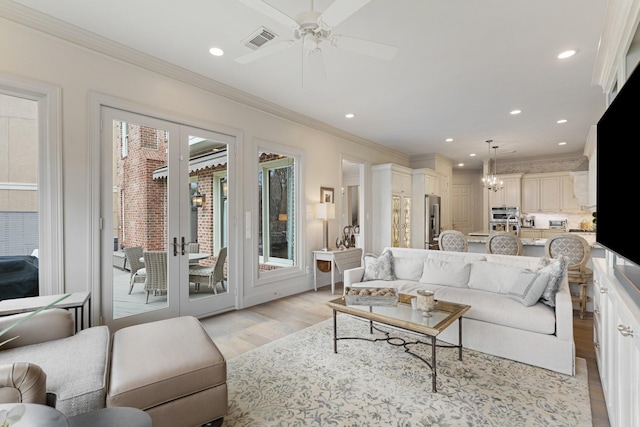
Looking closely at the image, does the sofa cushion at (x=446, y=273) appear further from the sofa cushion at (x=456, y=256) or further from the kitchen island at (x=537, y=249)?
the kitchen island at (x=537, y=249)

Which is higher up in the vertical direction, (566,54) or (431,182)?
(566,54)

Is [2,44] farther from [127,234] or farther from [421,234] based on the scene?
[421,234]

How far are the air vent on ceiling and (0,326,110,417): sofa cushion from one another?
2413mm

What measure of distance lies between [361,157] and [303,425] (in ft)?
17.2

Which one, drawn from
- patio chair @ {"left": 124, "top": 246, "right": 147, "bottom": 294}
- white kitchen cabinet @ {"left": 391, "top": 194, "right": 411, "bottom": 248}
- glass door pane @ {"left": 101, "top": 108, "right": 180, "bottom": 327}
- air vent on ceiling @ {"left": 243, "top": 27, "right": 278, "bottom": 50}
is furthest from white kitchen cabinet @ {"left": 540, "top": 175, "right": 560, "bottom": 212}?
patio chair @ {"left": 124, "top": 246, "right": 147, "bottom": 294}

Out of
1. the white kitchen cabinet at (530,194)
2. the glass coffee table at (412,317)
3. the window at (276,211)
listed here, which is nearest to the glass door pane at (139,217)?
the window at (276,211)

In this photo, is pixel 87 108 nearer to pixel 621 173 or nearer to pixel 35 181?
pixel 35 181

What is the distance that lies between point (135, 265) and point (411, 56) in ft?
11.9

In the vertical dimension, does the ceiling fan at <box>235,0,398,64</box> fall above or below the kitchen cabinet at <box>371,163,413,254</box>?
above

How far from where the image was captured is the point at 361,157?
647cm

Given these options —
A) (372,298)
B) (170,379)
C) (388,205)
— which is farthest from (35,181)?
(388,205)

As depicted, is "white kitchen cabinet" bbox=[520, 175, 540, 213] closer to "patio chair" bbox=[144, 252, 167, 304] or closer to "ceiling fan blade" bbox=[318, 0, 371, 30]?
"ceiling fan blade" bbox=[318, 0, 371, 30]

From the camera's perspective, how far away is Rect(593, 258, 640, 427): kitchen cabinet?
1.28 m

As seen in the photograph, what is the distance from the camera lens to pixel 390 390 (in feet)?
7.53
